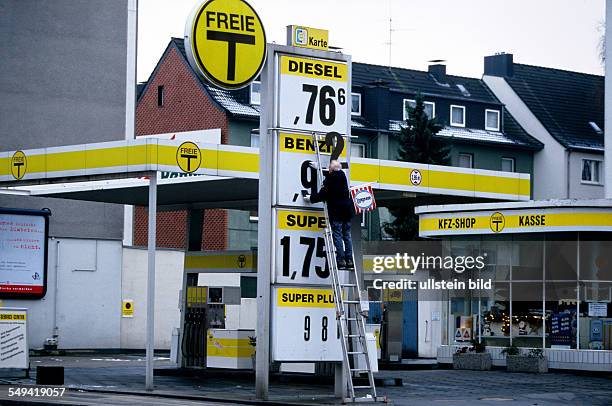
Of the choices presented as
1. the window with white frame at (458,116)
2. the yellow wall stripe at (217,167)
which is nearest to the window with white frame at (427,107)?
the window with white frame at (458,116)

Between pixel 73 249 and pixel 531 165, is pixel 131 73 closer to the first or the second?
pixel 73 249

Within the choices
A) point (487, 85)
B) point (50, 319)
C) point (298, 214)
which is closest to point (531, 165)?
point (487, 85)

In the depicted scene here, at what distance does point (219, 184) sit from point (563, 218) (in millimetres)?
10134

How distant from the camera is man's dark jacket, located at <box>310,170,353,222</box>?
63.0 feet

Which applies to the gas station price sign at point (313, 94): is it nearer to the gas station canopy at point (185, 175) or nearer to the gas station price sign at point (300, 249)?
the gas station price sign at point (300, 249)

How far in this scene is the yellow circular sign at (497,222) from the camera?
111 ft

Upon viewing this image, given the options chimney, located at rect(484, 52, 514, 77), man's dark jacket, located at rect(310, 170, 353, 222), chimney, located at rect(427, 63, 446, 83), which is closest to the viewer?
man's dark jacket, located at rect(310, 170, 353, 222)

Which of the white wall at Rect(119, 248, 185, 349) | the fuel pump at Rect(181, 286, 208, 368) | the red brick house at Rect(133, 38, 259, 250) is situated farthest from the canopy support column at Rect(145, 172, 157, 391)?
the red brick house at Rect(133, 38, 259, 250)

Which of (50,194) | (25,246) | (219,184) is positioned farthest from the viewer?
(25,246)

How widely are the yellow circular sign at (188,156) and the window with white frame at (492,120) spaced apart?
4321 cm

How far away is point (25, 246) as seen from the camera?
1646 inches

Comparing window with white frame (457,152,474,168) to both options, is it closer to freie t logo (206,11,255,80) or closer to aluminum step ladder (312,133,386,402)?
aluminum step ladder (312,133,386,402)

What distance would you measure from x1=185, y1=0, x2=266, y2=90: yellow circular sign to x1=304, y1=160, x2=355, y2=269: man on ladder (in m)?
1.85

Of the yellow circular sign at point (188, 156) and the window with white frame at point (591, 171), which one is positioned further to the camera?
the window with white frame at point (591, 171)
